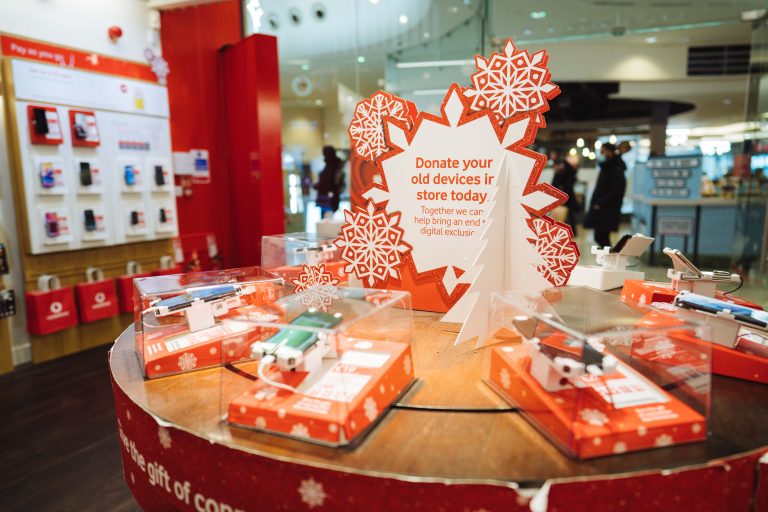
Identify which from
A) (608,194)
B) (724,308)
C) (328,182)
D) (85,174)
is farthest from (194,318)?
(608,194)

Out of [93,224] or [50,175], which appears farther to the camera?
[93,224]

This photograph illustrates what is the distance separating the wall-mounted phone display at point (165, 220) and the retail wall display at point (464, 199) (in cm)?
271

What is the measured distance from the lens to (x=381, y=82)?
5535 millimetres

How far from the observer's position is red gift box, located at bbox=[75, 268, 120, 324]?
11.6ft

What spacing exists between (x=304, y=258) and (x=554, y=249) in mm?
1103

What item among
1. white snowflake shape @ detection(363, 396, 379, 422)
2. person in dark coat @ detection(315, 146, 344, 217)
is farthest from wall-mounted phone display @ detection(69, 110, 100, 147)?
white snowflake shape @ detection(363, 396, 379, 422)

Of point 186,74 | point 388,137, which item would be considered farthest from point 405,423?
point 186,74

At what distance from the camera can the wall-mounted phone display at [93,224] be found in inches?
139

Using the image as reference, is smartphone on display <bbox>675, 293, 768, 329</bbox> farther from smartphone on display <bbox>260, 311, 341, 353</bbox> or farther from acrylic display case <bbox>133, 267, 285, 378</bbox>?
acrylic display case <bbox>133, 267, 285, 378</bbox>

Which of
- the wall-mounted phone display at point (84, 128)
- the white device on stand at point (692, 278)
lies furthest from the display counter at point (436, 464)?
the wall-mounted phone display at point (84, 128)

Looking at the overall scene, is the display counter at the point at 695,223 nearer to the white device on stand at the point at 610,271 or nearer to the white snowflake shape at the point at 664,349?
the white device on stand at the point at 610,271

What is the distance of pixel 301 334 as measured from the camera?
1.07 meters

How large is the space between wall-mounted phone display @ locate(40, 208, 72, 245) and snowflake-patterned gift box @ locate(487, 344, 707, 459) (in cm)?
348

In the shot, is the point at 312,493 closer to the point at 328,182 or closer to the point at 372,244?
the point at 372,244
